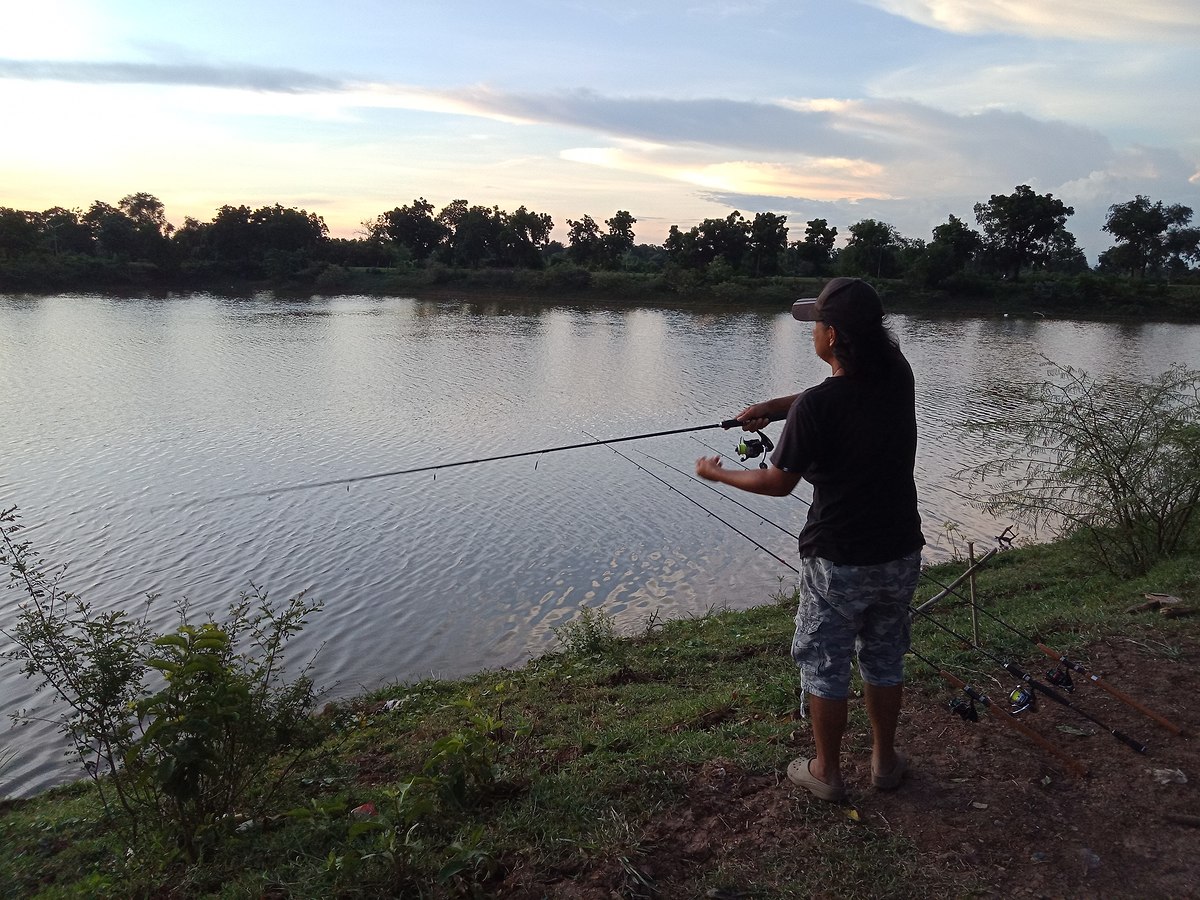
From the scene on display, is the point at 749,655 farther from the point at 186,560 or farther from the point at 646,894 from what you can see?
the point at 186,560

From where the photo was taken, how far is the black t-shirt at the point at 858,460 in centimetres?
318

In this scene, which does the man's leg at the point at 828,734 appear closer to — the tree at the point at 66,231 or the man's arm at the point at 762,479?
the man's arm at the point at 762,479

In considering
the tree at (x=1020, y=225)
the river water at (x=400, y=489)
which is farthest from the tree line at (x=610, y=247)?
the river water at (x=400, y=489)

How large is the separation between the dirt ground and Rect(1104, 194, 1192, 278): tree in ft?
308

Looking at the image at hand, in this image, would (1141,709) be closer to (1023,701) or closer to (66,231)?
(1023,701)

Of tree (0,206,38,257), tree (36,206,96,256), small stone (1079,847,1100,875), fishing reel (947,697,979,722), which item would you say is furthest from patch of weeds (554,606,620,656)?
tree (36,206,96,256)

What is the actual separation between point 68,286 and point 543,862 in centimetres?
7682

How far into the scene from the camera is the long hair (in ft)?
10.5

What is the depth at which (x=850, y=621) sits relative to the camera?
10.9 feet

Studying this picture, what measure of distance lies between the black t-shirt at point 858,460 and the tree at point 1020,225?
79575mm

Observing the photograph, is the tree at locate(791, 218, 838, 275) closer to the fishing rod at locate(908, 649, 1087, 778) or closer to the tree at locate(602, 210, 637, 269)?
the tree at locate(602, 210, 637, 269)

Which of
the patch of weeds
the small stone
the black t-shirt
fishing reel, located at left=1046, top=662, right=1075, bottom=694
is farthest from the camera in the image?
the patch of weeds

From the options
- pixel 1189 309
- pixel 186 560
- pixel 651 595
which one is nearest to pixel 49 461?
pixel 186 560

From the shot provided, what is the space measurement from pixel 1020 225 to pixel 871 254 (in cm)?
1314
